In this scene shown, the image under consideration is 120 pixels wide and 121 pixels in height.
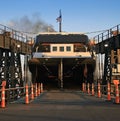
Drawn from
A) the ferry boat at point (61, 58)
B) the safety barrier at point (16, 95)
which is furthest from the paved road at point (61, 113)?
the ferry boat at point (61, 58)

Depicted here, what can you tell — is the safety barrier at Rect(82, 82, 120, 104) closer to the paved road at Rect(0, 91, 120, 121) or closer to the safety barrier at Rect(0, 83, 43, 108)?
the paved road at Rect(0, 91, 120, 121)

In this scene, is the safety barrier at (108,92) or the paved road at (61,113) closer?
the paved road at (61,113)

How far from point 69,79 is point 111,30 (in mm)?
6607

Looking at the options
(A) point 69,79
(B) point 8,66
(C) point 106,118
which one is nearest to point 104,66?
(A) point 69,79

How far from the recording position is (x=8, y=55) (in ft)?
116

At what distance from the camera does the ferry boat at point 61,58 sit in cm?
3359

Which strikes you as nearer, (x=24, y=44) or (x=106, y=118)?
(x=106, y=118)

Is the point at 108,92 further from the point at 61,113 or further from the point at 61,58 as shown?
the point at 61,58

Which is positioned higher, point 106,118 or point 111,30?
point 111,30

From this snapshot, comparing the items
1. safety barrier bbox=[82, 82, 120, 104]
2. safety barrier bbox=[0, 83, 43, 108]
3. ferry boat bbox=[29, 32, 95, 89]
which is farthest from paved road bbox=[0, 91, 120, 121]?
ferry boat bbox=[29, 32, 95, 89]

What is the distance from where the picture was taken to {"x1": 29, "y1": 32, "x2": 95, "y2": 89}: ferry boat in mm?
33594

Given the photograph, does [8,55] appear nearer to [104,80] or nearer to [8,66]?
[8,66]

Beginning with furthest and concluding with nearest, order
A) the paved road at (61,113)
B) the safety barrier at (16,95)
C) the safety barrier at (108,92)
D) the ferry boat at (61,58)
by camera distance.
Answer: the ferry boat at (61,58)
the safety barrier at (108,92)
the safety barrier at (16,95)
the paved road at (61,113)

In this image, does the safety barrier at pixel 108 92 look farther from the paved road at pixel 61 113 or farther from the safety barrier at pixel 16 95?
the safety barrier at pixel 16 95
